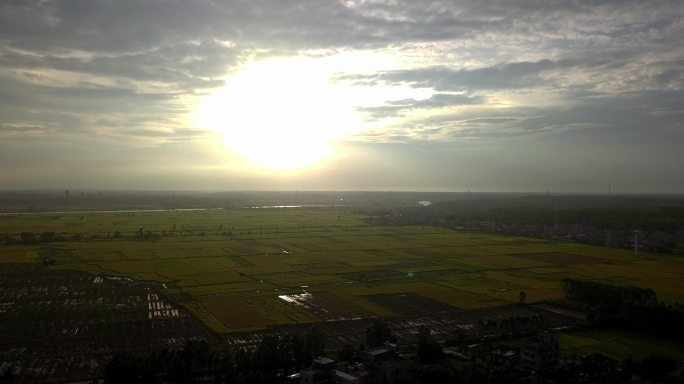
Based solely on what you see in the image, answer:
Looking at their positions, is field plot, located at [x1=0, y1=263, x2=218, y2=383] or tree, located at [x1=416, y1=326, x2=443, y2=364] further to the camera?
tree, located at [x1=416, y1=326, x2=443, y2=364]

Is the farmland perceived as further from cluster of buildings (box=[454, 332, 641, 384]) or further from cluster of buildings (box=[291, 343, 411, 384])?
cluster of buildings (box=[454, 332, 641, 384])

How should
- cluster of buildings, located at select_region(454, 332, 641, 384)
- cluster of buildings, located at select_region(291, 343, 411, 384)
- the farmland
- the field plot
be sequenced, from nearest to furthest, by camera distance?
cluster of buildings, located at select_region(291, 343, 411, 384)
cluster of buildings, located at select_region(454, 332, 641, 384)
the field plot
the farmland

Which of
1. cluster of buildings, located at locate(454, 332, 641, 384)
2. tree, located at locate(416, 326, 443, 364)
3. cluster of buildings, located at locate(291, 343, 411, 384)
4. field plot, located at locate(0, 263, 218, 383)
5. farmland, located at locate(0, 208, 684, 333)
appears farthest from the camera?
farmland, located at locate(0, 208, 684, 333)

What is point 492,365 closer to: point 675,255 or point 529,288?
point 529,288

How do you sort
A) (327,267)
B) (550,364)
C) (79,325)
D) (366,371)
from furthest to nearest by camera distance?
1. (327,267)
2. (79,325)
3. (550,364)
4. (366,371)

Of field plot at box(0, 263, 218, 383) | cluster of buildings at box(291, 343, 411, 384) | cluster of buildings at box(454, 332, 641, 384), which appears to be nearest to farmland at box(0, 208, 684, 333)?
field plot at box(0, 263, 218, 383)

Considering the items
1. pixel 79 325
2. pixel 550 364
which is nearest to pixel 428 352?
pixel 550 364

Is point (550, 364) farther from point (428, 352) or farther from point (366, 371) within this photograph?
point (366, 371)

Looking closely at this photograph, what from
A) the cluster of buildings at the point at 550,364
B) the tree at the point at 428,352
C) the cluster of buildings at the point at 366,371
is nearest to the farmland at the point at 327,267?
the tree at the point at 428,352

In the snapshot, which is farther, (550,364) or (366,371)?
(550,364)
